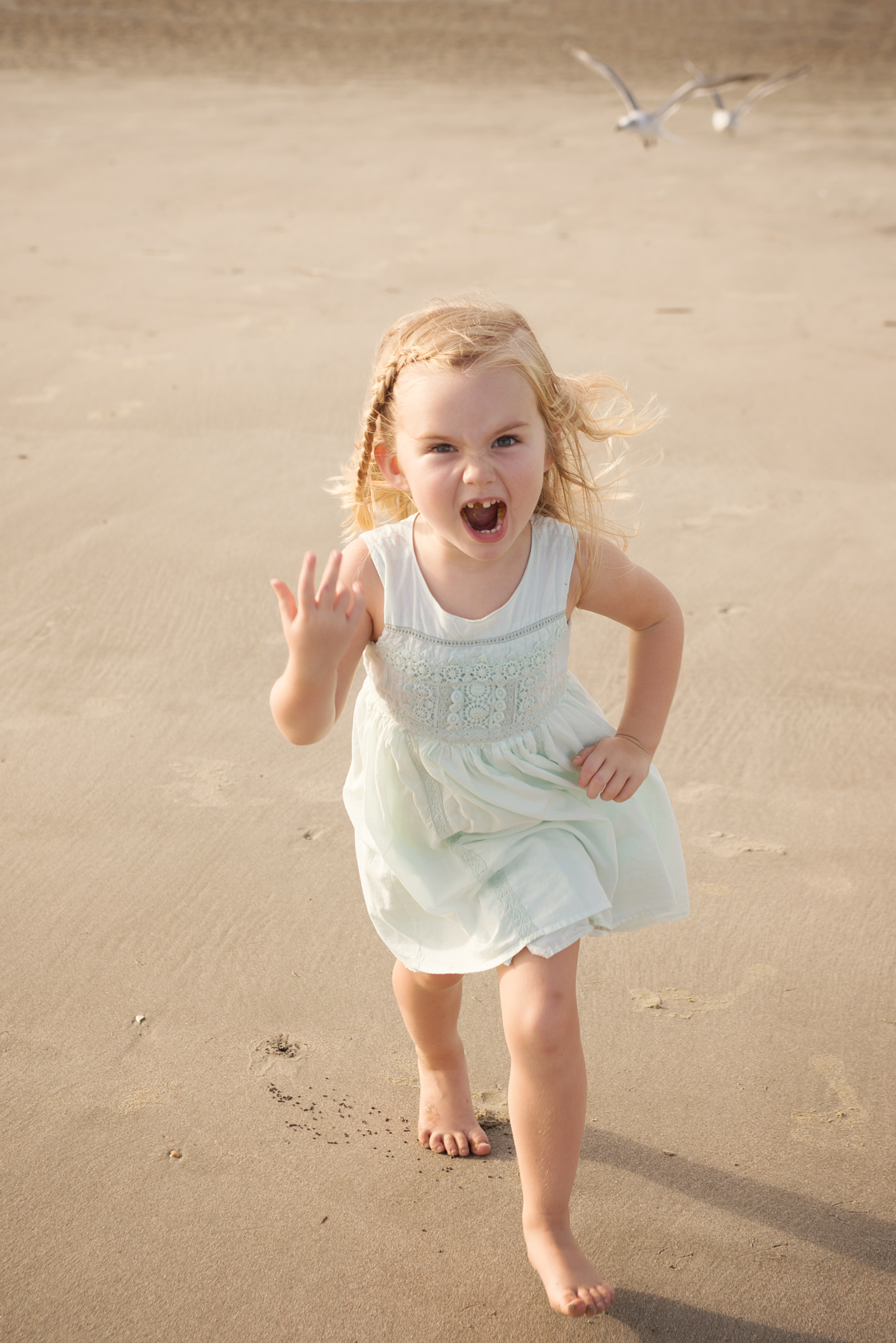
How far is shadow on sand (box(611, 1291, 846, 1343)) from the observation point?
1640 mm

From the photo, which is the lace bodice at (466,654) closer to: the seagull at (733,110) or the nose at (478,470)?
the nose at (478,470)

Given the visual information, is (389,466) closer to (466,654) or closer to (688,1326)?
(466,654)

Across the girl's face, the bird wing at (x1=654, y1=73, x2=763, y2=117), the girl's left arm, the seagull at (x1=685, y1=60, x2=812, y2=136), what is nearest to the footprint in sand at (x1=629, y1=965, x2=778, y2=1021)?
the girl's left arm

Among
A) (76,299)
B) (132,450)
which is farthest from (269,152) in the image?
(132,450)

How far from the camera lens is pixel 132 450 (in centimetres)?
433

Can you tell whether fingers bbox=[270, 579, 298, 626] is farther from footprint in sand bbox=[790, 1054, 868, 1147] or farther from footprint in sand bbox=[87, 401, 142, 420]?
footprint in sand bbox=[87, 401, 142, 420]

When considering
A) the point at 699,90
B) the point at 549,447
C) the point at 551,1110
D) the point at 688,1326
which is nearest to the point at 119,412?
the point at 549,447

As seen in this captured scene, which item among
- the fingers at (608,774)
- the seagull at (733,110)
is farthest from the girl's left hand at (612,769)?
the seagull at (733,110)

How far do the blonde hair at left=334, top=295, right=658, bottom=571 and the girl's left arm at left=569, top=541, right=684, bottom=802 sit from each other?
5cm

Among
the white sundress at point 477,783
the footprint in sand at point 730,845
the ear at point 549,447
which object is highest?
the ear at point 549,447

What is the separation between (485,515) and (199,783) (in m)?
1.29

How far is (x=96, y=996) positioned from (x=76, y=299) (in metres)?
4.42

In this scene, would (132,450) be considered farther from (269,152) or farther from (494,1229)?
(269,152)

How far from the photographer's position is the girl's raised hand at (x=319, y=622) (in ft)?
5.24
